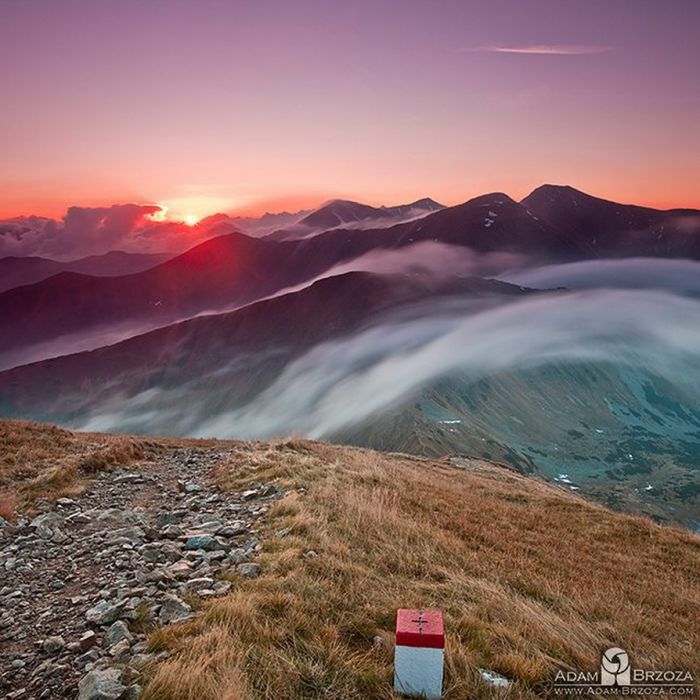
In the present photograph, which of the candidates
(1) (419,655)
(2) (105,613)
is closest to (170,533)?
(2) (105,613)

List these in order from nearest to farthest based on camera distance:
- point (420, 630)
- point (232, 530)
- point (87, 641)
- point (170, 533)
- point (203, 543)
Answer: point (420, 630), point (87, 641), point (203, 543), point (170, 533), point (232, 530)

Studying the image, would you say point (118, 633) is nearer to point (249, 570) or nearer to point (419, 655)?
point (249, 570)

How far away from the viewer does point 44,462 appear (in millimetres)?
17844

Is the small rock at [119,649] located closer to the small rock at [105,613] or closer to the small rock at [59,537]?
the small rock at [105,613]

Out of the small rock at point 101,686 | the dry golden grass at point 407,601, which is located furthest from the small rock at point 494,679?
the small rock at point 101,686

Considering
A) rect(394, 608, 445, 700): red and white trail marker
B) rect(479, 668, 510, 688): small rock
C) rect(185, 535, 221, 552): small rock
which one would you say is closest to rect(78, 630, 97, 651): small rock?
rect(185, 535, 221, 552): small rock

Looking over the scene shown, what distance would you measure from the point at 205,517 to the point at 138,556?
2.80 meters

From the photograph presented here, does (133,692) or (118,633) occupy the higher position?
(133,692)

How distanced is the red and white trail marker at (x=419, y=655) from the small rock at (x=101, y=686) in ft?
10.4

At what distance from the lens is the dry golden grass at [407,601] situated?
611cm

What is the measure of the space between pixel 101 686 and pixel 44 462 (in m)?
14.8

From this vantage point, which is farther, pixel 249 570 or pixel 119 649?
pixel 249 570

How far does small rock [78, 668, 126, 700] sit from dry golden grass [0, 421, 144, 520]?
26.3 ft

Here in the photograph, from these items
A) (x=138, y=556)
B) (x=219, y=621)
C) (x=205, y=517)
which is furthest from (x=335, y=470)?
(x=219, y=621)
